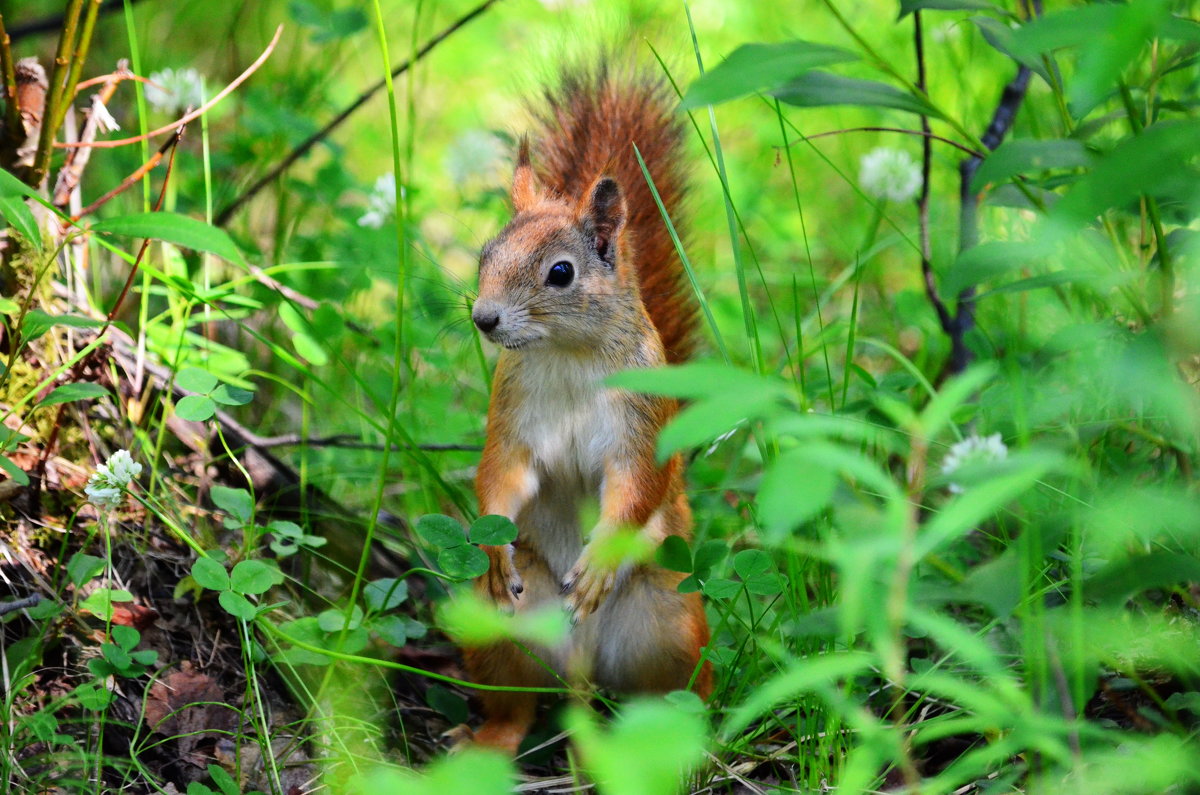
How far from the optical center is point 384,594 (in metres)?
1.69

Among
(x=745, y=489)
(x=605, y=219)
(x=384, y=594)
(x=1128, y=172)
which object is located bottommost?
(x=384, y=594)

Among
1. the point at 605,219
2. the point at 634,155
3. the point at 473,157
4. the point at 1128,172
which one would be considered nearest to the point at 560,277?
the point at 605,219

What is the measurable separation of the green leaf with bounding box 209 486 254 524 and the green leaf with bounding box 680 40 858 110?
1020mm

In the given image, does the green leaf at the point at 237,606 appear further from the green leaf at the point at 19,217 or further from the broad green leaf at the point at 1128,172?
the broad green leaf at the point at 1128,172

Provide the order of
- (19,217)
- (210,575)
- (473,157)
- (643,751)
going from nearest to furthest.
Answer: (643,751)
(19,217)
(210,575)
(473,157)

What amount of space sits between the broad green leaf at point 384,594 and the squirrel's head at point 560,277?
43cm

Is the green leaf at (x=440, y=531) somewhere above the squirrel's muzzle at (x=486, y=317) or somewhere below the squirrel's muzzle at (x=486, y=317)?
below

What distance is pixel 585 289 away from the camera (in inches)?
66.4

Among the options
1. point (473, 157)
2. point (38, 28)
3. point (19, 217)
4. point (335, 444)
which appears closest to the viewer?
point (19, 217)

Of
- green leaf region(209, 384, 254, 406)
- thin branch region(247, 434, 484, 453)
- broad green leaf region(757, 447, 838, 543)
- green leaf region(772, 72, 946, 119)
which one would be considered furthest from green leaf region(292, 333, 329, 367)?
broad green leaf region(757, 447, 838, 543)

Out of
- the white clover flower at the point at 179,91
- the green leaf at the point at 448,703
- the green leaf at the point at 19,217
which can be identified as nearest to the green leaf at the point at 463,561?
the green leaf at the point at 448,703

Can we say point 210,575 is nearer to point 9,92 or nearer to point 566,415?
point 566,415

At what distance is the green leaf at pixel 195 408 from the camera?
1.55 m

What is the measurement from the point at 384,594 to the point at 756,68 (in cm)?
107
